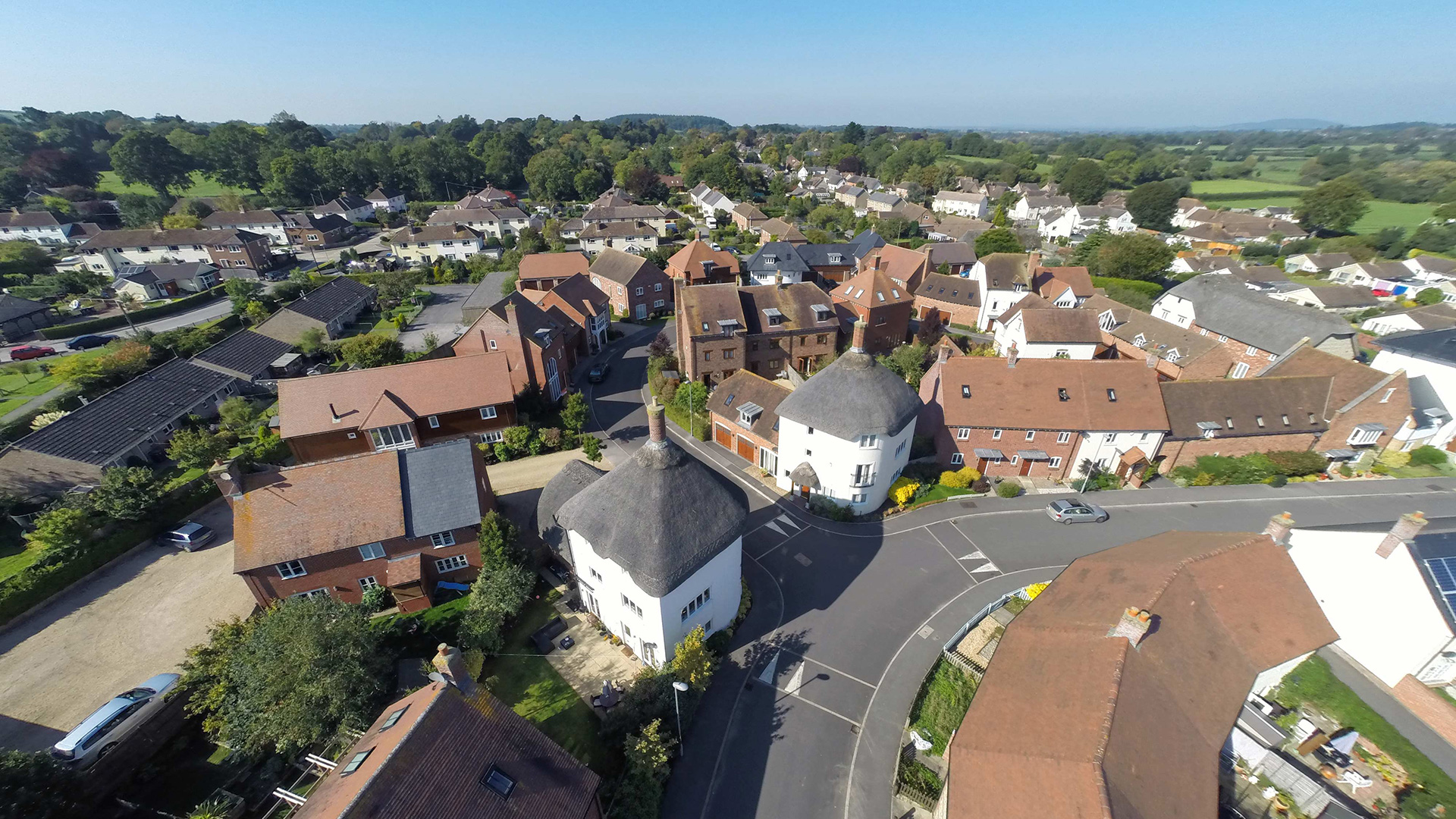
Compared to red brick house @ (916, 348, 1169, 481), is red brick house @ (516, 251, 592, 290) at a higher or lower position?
higher

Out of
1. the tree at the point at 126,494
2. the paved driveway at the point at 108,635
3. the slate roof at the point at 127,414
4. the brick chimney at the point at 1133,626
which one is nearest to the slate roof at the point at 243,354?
the slate roof at the point at 127,414

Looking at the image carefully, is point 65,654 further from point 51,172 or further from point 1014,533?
point 51,172

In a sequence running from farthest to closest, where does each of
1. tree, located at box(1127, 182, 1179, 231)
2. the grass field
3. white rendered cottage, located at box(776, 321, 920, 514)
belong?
the grass field → tree, located at box(1127, 182, 1179, 231) → white rendered cottage, located at box(776, 321, 920, 514)

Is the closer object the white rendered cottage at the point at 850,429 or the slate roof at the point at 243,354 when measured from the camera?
the white rendered cottage at the point at 850,429

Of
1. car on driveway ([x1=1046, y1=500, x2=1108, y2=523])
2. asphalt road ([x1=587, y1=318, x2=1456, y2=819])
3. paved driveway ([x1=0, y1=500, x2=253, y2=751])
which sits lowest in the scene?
asphalt road ([x1=587, y1=318, x2=1456, y2=819])

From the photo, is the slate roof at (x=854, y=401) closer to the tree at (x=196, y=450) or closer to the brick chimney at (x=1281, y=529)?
the brick chimney at (x=1281, y=529)

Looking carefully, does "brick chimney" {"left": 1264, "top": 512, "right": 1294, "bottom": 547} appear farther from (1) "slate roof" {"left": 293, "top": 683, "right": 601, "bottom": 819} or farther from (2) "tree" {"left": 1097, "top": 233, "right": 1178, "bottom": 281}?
(2) "tree" {"left": 1097, "top": 233, "right": 1178, "bottom": 281}

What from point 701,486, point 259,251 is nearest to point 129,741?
point 701,486

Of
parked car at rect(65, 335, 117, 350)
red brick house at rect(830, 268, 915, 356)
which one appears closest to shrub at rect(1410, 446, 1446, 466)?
red brick house at rect(830, 268, 915, 356)
